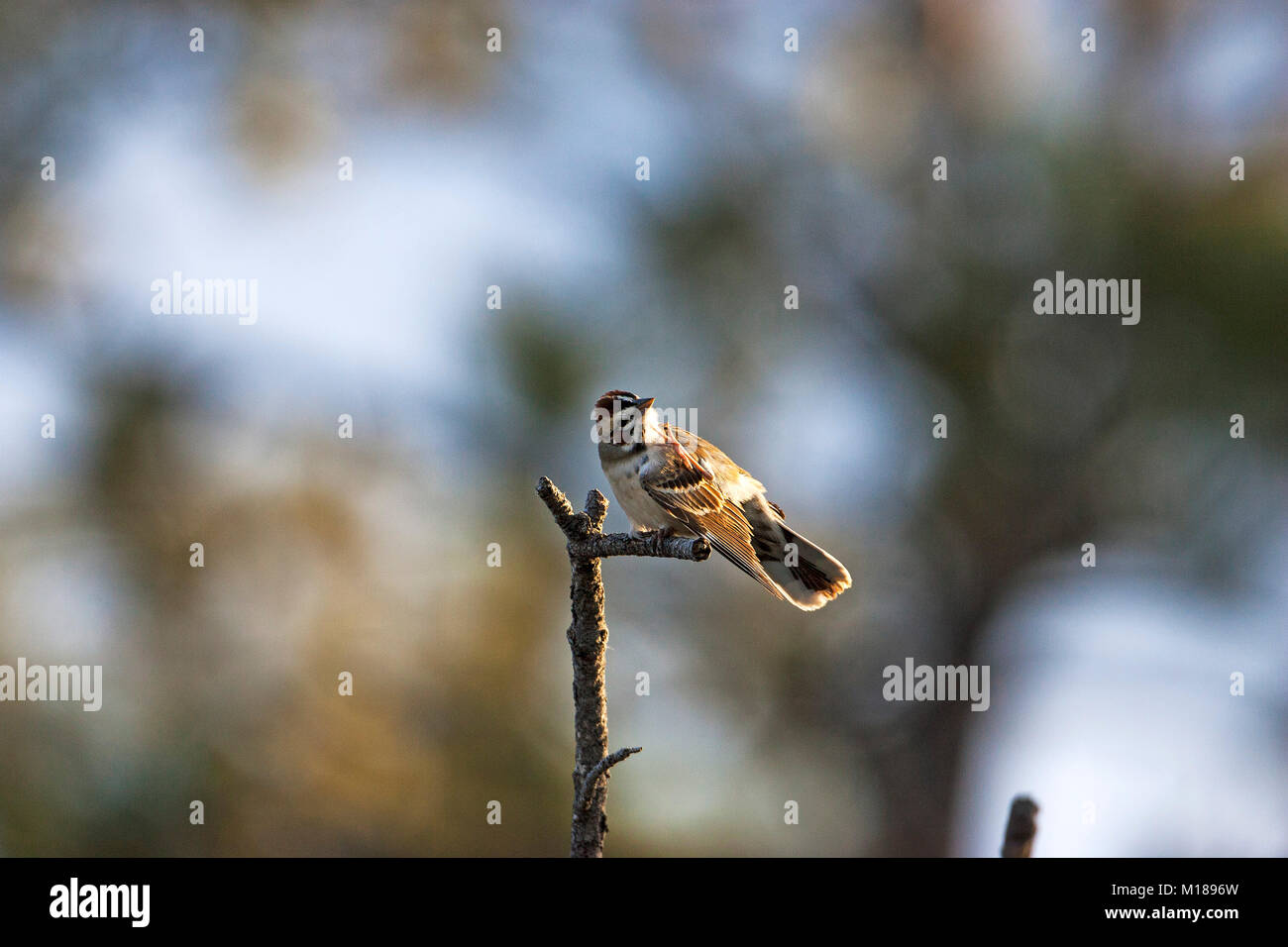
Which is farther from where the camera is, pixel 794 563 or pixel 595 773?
pixel 794 563

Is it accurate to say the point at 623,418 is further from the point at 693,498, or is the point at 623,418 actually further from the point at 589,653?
the point at 589,653

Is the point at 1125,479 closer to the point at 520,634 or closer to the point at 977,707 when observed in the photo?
the point at 977,707

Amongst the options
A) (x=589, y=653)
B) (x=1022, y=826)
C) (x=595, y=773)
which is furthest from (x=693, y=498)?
(x=1022, y=826)

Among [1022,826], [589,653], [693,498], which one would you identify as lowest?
[1022,826]

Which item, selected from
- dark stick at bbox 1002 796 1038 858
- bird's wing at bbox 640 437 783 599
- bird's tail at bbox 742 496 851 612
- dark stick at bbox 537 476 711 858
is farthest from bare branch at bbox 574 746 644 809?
bird's tail at bbox 742 496 851 612

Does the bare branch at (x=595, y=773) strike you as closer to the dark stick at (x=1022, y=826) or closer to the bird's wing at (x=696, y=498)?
the dark stick at (x=1022, y=826)

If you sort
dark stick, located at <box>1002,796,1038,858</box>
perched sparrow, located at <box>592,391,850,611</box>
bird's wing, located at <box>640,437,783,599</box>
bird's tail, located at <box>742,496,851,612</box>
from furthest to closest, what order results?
bird's tail, located at <box>742,496,851,612</box>, perched sparrow, located at <box>592,391,850,611</box>, bird's wing, located at <box>640,437,783,599</box>, dark stick, located at <box>1002,796,1038,858</box>

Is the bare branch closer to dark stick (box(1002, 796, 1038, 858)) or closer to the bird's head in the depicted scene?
dark stick (box(1002, 796, 1038, 858))

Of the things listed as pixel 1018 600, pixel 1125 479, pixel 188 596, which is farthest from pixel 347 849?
pixel 1125 479
